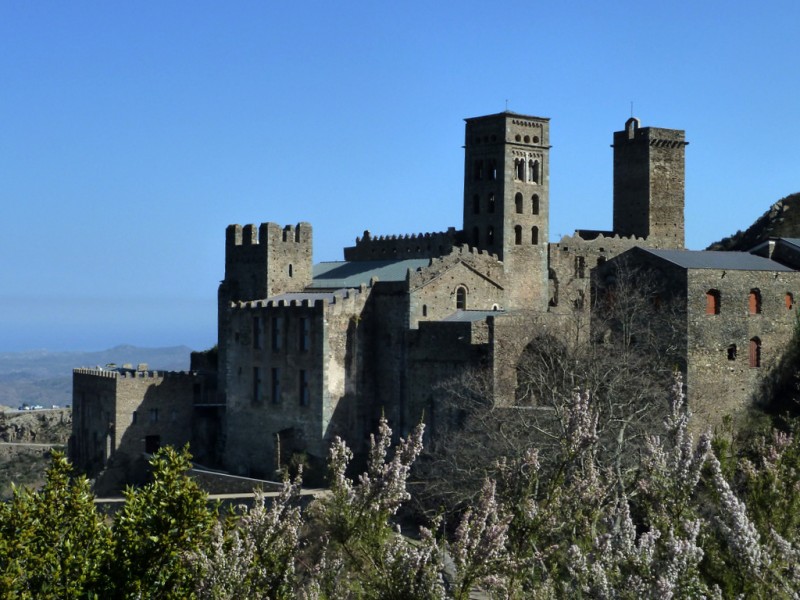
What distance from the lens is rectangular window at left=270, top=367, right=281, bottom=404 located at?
2338 inches

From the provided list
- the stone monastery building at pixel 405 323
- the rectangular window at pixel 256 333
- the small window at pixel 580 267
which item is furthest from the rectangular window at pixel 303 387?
the small window at pixel 580 267

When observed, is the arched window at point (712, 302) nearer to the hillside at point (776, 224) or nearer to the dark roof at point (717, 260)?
the dark roof at point (717, 260)

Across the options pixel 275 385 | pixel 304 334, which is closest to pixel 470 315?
pixel 304 334

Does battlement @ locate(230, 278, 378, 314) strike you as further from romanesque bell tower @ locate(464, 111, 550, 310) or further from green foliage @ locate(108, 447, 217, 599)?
green foliage @ locate(108, 447, 217, 599)

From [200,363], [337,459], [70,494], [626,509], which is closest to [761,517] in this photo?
[626,509]

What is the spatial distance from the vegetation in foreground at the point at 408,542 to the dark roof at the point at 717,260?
2720cm

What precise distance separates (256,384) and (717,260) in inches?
864

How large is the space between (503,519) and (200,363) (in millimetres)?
54934

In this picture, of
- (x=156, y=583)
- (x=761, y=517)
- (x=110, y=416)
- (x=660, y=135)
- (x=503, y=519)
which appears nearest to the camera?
(x=503, y=519)

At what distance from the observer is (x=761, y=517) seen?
80.5 feet

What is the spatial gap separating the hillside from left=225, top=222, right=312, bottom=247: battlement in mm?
24897

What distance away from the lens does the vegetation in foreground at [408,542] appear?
723 inches

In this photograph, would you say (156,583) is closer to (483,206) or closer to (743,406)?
(743,406)

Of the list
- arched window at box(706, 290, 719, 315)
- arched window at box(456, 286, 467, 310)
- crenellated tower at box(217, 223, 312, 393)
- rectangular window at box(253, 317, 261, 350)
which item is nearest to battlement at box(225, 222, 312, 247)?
crenellated tower at box(217, 223, 312, 393)
